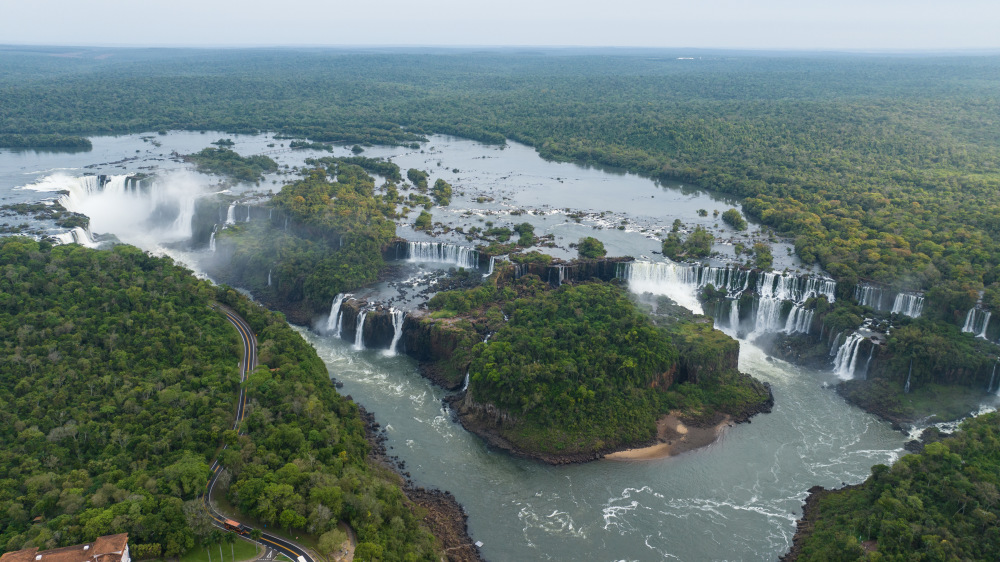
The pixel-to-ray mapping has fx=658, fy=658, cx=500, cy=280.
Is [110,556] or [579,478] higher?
[110,556]

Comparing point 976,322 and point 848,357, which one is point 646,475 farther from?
point 976,322

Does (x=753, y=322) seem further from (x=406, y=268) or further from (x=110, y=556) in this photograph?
(x=110, y=556)

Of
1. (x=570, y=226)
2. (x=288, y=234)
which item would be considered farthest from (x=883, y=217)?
(x=288, y=234)

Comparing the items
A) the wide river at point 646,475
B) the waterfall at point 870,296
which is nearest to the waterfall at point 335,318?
the wide river at point 646,475

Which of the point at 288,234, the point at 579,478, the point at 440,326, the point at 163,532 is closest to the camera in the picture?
the point at 163,532

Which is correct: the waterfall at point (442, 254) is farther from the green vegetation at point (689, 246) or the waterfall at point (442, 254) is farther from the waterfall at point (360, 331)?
the green vegetation at point (689, 246)

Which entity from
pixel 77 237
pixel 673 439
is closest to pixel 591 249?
pixel 673 439
